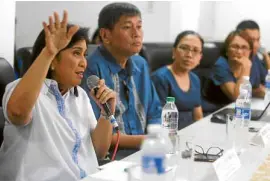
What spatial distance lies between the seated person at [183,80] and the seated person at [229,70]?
1.28 feet

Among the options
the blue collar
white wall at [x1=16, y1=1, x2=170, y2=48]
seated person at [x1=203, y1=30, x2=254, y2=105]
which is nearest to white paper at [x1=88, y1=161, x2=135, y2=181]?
the blue collar

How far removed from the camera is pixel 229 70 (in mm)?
3254

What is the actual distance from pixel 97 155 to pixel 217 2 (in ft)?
12.1

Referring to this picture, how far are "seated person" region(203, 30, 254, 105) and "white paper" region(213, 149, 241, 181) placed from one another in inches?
68.7

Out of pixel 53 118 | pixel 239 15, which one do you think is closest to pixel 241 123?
pixel 53 118

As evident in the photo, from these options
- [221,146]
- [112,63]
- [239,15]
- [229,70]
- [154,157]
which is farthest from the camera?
[239,15]

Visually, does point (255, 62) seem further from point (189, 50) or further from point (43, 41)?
point (43, 41)

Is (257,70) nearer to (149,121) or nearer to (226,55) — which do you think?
(226,55)

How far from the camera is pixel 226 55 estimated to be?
335 centimetres

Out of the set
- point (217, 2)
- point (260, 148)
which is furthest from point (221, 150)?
point (217, 2)

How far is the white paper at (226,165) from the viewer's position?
1.29 meters

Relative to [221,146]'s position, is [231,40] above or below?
above

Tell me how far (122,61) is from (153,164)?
1.24 meters

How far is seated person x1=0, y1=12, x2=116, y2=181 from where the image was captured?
4.58ft
